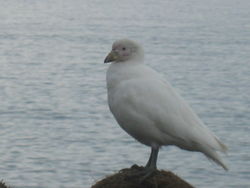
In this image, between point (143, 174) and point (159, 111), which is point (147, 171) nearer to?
point (143, 174)

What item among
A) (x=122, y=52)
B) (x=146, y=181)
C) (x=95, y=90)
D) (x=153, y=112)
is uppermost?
(x=122, y=52)

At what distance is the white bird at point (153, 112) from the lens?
11.0 m

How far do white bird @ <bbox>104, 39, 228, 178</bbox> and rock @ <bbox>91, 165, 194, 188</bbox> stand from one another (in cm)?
13

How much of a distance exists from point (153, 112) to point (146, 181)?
0.89m

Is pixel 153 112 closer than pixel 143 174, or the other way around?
pixel 153 112

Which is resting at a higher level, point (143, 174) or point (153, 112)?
point (153, 112)

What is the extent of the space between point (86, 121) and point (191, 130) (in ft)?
58.7

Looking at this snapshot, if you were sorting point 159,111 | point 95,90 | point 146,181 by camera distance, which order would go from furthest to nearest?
point 95,90 → point 146,181 → point 159,111

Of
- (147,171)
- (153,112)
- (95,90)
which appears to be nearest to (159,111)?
(153,112)

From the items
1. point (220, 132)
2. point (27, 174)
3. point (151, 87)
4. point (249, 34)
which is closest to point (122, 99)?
point (151, 87)

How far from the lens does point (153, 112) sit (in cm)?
1105

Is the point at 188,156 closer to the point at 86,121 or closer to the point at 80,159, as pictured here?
the point at 80,159

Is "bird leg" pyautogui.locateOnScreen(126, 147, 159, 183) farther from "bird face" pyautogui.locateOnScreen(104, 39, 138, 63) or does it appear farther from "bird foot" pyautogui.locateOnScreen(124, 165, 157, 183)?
"bird face" pyautogui.locateOnScreen(104, 39, 138, 63)

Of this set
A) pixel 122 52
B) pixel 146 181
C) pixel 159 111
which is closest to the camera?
pixel 159 111
